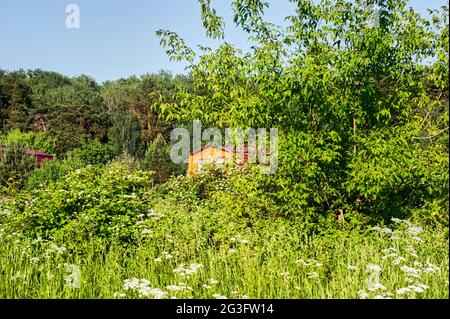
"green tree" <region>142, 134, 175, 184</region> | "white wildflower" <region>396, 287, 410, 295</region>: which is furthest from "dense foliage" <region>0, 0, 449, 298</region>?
"green tree" <region>142, 134, 175, 184</region>

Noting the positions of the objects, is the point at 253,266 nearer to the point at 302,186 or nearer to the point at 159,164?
the point at 302,186

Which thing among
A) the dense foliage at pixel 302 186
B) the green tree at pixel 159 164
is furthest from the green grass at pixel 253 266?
the green tree at pixel 159 164

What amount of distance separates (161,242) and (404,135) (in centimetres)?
361

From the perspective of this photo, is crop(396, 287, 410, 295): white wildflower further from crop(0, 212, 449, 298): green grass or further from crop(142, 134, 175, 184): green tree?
crop(142, 134, 175, 184): green tree

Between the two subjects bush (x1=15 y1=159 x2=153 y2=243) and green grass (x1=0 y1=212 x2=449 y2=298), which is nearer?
green grass (x1=0 y1=212 x2=449 y2=298)

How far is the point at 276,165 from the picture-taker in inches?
242

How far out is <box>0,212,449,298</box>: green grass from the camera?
14.5 feet

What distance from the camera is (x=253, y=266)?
16.5ft

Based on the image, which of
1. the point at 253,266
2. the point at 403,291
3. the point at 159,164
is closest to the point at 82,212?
the point at 253,266

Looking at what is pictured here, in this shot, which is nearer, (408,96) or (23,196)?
(408,96)
